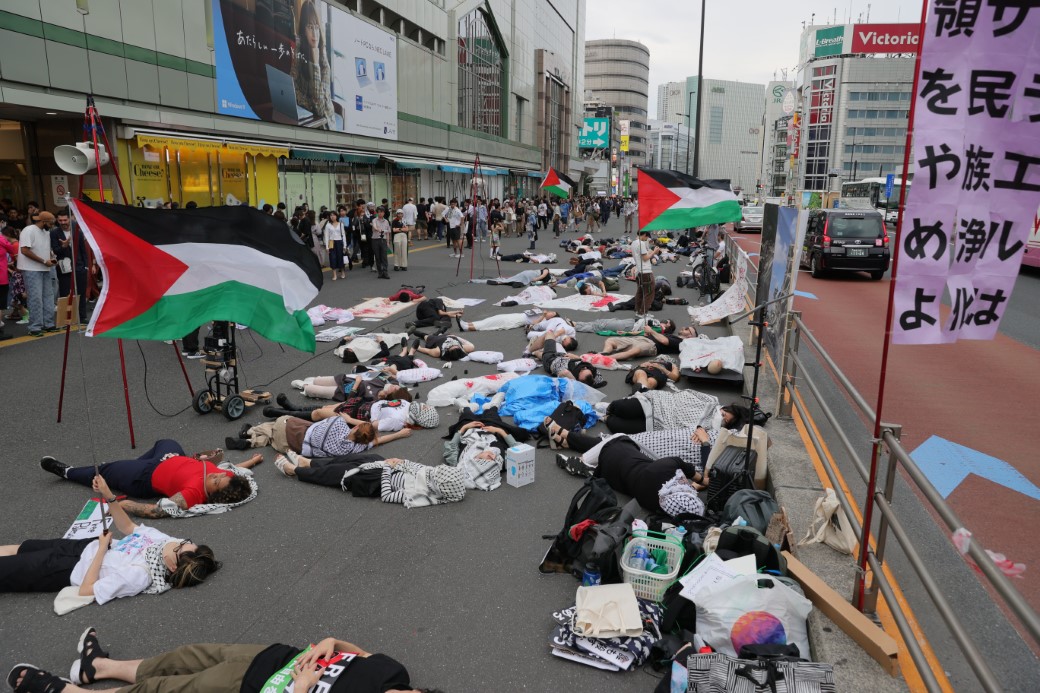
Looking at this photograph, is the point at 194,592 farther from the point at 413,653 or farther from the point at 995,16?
the point at 995,16

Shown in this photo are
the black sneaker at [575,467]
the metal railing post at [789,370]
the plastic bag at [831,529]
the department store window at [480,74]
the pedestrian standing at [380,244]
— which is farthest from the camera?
the department store window at [480,74]

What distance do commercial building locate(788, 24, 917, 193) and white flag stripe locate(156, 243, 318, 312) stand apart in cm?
12020

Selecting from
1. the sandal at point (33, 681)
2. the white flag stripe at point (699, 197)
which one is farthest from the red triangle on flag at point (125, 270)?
the white flag stripe at point (699, 197)

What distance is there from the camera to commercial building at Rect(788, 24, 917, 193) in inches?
4653

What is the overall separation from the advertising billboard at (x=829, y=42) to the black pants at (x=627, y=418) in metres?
130

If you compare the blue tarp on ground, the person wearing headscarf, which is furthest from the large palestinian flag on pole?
the blue tarp on ground

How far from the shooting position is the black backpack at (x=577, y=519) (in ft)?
17.6

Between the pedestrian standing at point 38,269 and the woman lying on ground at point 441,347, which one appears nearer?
the woman lying on ground at point 441,347

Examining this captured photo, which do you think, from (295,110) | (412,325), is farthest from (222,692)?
(295,110)

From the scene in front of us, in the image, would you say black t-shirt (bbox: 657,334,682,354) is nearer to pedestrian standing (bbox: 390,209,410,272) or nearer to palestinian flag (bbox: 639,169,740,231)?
palestinian flag (bbox: 639,169,740,231)

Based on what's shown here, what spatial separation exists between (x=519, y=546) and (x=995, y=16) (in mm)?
4537

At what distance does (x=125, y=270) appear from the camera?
7.19m

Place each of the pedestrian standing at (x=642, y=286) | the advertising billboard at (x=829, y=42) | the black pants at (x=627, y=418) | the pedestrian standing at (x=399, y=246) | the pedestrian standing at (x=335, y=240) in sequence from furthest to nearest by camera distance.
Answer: the advertising billboard at (x=829, y=42)
the pedestrian standing at (x=399, y=246)
the pedestrian standing at (x=335, y=240)
the pedestrian standing at (x=642, y=286)
the black pants at (x=627, y=418)

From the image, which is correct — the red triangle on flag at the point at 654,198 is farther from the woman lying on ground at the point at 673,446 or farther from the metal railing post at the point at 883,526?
the metal railing post at the point at 883,526
